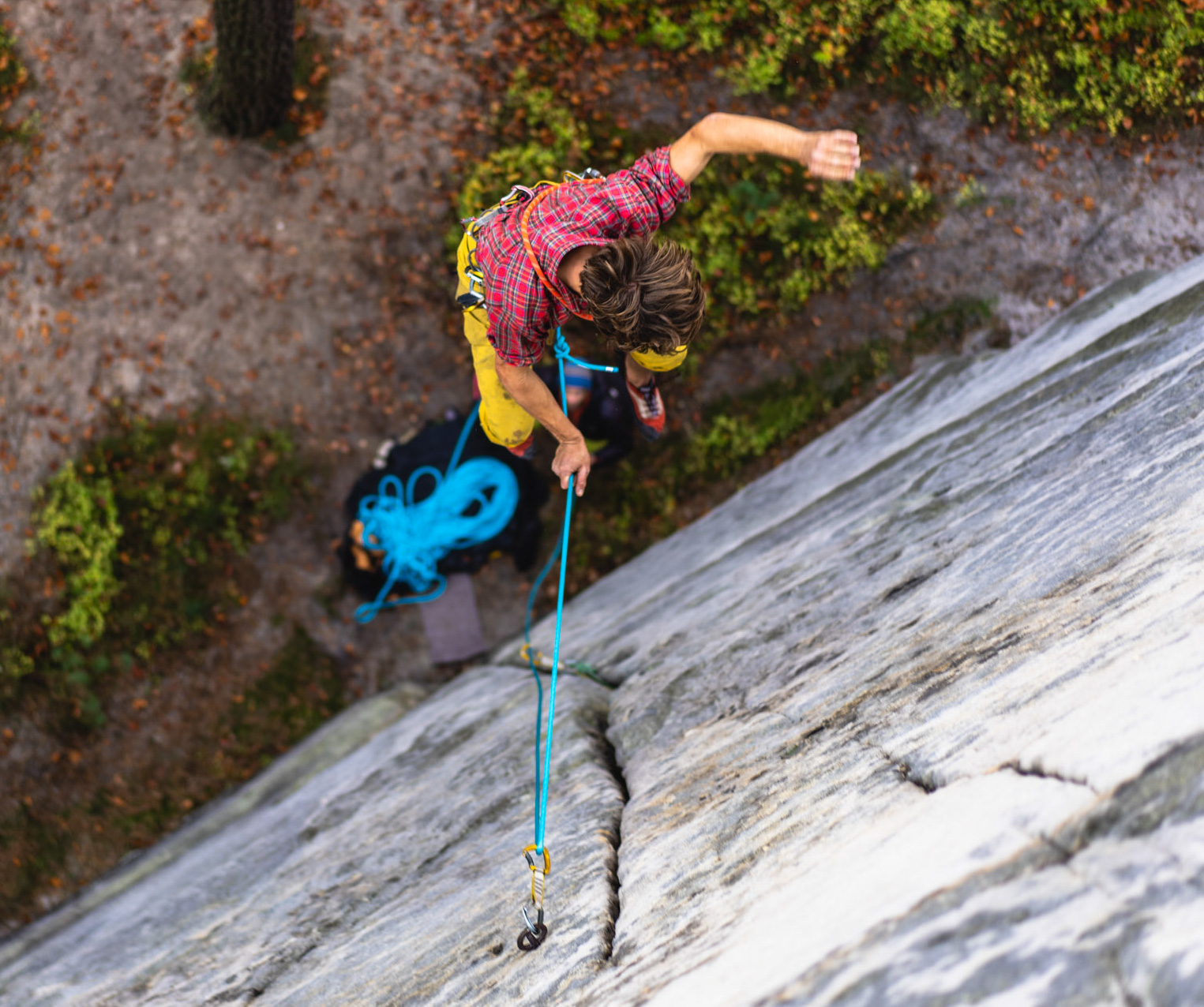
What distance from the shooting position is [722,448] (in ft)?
19.6

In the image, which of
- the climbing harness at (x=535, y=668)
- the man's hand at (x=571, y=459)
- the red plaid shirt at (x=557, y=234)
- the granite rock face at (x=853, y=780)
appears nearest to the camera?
the granite rock face at (x=853, y=780)

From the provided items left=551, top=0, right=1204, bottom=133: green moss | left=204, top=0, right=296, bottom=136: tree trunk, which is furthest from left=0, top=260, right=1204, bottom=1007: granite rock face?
left=204, top=0, right=296, bottom=136: tree trunk

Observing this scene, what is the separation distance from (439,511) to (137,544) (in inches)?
90.4

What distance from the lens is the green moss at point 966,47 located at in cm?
545

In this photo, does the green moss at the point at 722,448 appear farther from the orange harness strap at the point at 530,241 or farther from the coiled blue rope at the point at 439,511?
the orange harness strap at the point at 530,241

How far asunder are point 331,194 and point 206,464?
2.35 metres

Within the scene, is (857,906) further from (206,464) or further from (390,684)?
(206,464)

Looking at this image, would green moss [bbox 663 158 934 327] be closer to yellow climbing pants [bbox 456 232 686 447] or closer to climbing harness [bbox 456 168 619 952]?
yellow climbing pants [bbox 456 232 686 447]

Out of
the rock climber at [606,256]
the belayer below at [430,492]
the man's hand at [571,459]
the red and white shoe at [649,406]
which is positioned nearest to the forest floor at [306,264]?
the belayer below at [430,492]

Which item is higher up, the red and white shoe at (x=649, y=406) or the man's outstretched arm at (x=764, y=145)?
the man's outstretched arm at (x=764, y=145)

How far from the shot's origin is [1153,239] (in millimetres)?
5555

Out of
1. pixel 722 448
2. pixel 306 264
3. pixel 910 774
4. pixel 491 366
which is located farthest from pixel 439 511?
pixel 910 774

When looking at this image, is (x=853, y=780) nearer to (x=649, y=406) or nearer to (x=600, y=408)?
(x=649, y=406)

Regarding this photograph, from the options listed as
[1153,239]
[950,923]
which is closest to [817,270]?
[1153,239]
